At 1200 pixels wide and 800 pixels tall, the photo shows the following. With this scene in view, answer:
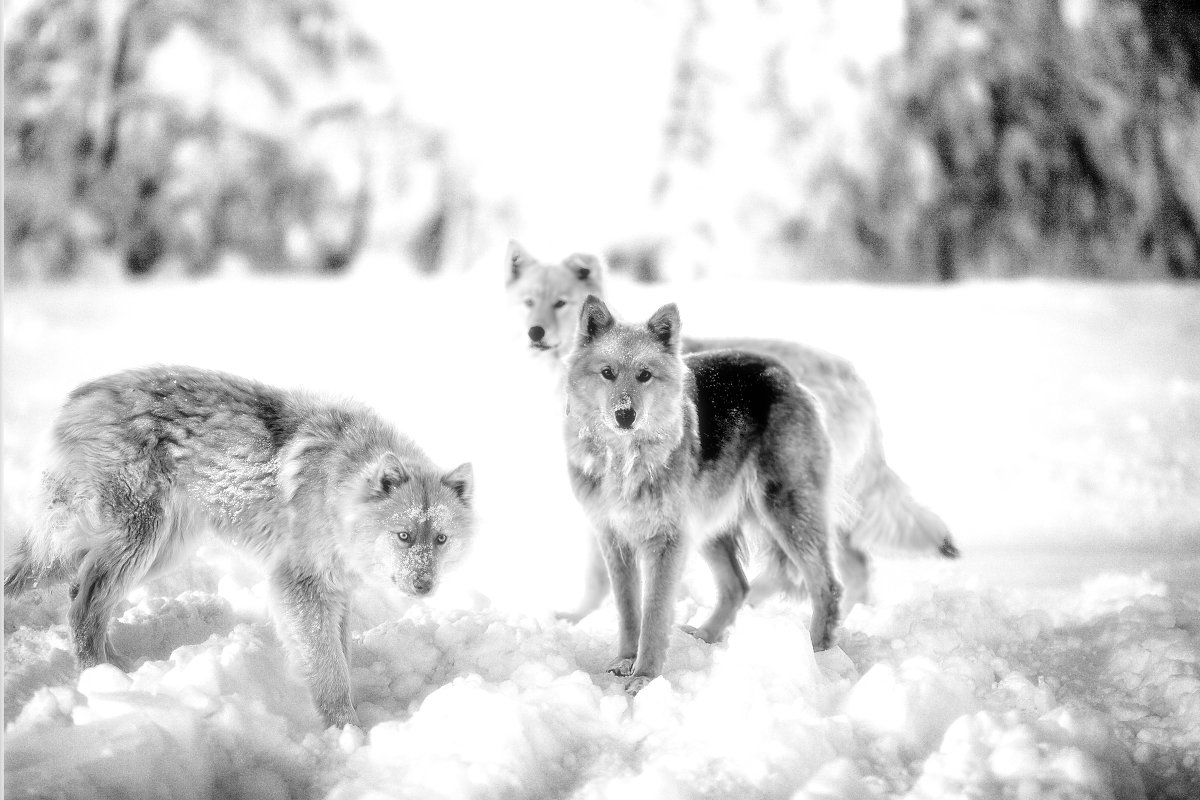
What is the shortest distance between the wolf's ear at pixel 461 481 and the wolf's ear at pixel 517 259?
1.41 m

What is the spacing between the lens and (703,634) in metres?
3.49

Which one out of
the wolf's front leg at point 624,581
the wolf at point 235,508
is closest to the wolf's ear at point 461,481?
the wolf at point 235,508

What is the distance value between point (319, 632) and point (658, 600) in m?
1.06

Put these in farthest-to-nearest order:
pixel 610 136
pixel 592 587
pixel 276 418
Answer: pixel 610 136, pixel 592 587, pixel 276 418

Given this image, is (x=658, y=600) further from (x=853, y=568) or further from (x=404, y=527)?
(x=853, y=568)

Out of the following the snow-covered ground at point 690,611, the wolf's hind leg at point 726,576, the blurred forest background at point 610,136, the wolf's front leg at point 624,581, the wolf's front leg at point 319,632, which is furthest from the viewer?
the blurred forest background at point 610,136

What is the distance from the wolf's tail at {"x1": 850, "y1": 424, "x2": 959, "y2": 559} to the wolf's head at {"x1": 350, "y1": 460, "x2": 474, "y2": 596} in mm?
1932

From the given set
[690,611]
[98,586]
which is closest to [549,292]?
[690,611]

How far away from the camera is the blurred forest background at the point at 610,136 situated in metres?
4.52

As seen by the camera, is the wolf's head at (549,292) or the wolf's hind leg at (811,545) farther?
the wolf's head at (549,292)

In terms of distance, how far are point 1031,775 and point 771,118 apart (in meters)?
3.41

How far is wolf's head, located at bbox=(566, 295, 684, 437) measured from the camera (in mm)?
2906

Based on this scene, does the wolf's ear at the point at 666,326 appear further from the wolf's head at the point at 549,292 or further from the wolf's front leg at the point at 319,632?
the wolf's front leg at the point at 319,632

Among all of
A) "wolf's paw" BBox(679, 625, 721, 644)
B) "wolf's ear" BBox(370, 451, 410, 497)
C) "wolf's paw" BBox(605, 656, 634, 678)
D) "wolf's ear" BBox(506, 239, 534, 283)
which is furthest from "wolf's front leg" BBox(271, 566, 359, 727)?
"wolf's ear" BBox(506, 239, 534, 283)
